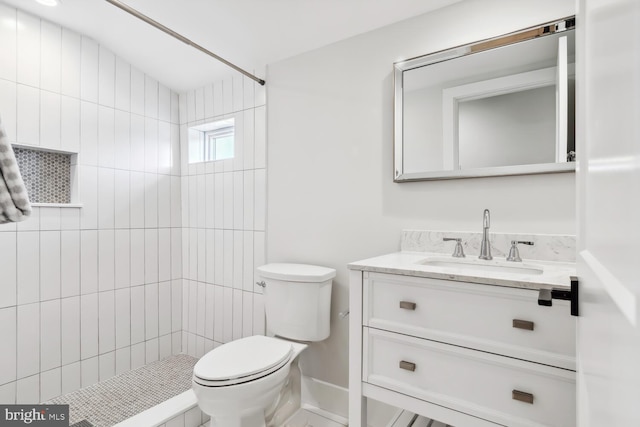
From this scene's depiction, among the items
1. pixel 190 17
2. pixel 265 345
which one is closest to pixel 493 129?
pixel 265 345

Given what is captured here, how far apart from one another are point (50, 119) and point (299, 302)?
193 cm

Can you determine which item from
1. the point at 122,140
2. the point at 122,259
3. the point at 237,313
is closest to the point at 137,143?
the point at 122,140

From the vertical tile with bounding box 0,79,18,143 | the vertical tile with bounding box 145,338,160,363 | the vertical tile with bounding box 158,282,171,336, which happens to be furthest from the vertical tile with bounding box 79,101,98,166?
the vertical tile with bounding box 145,338,160,363

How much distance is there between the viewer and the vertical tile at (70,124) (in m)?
2.09

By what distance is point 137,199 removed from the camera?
251 centimetres

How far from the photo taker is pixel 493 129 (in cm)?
150

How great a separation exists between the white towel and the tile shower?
159cm

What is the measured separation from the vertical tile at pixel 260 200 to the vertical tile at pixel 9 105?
55.4 inches

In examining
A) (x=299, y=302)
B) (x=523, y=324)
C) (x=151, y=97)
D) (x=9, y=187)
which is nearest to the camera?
(x=9, y=187)

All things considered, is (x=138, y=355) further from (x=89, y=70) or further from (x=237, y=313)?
(x=89, y=70)

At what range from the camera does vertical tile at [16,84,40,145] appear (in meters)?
1.91

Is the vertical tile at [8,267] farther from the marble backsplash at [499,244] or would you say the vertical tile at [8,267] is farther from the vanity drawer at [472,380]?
the marble backsplash at [499,244]

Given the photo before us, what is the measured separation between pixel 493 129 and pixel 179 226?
2.45 meters

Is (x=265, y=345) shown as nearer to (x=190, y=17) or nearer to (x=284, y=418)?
(x=284, y=418)
